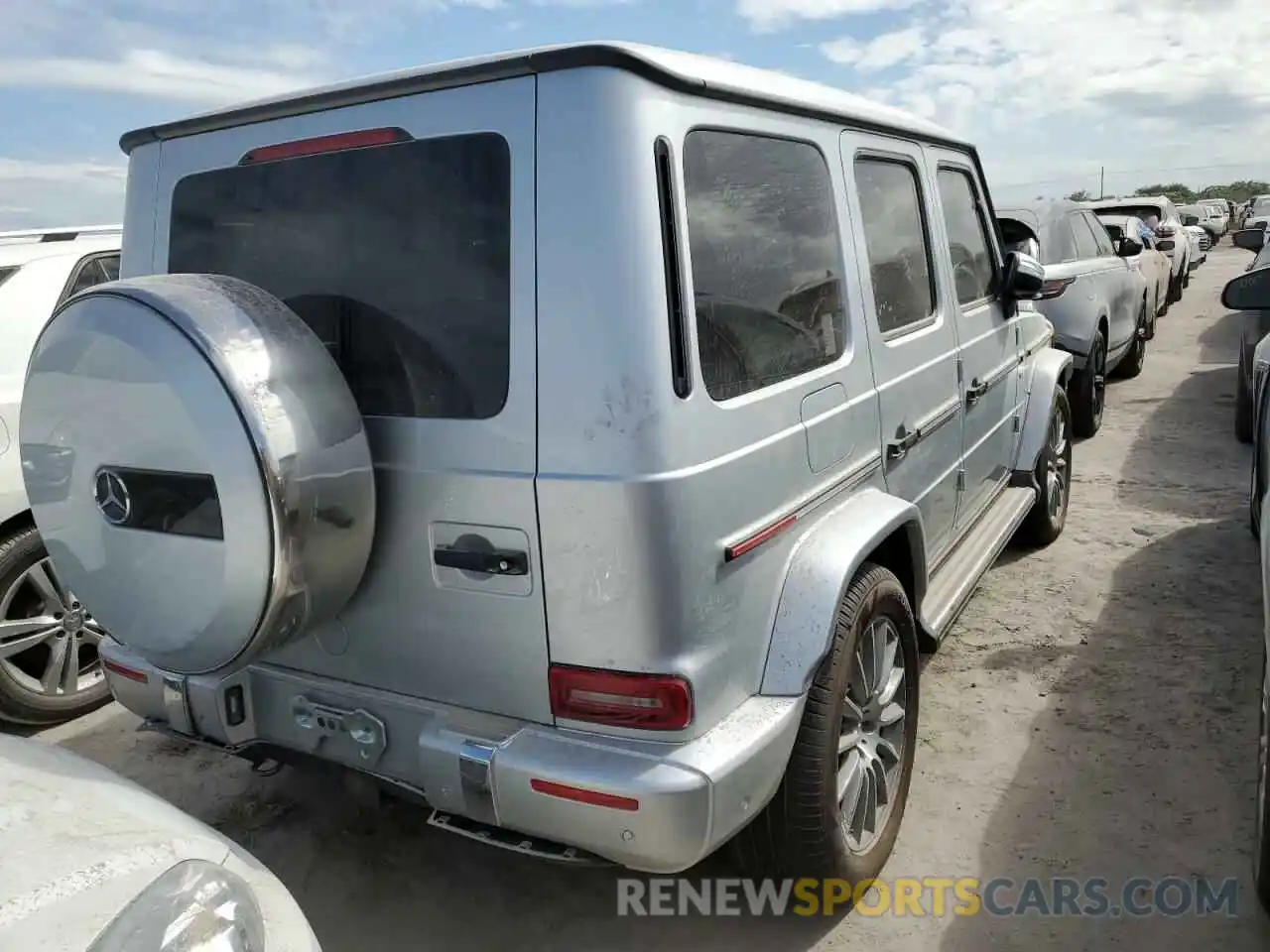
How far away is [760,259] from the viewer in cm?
232

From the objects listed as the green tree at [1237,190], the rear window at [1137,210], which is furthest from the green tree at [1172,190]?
the rear window at [1137,210]

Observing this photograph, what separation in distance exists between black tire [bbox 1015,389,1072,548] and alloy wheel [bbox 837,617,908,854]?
234cm

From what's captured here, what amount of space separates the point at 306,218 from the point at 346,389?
0.50 metres

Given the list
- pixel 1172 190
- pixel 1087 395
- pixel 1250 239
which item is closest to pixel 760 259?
pixel 1087 395

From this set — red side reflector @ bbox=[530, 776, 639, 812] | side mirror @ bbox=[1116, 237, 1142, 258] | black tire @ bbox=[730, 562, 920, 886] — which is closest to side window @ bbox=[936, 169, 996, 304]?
black tire @ bbox=[730, 562, 920, 886]

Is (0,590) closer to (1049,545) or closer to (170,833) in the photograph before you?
(170,833)

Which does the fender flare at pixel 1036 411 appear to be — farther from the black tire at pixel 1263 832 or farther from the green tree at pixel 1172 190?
the green tree at pixel 1172 190

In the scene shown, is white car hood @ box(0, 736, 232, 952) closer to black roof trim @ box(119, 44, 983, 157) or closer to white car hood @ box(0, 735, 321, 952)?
white car hood @ box(0, 735, 321, 952)

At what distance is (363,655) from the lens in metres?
2.27

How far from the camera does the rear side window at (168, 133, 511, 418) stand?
78.8 inches

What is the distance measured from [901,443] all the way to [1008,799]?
4.00ft

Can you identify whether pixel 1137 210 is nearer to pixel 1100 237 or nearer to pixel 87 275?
pixel 1100 237

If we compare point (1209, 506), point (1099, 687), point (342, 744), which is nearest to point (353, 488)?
point (342, 744)

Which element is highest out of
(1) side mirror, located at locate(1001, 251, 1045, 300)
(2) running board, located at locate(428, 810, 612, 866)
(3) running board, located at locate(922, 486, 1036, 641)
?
(1) side mirror, located at locate(1001, 251, 1045, 300)
